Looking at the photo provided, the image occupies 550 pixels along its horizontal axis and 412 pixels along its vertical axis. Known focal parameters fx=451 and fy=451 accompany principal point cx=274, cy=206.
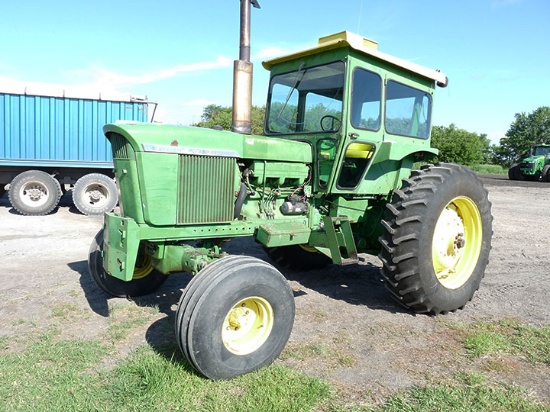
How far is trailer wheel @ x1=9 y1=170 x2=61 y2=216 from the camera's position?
9914 mm

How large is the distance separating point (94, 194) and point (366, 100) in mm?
7917

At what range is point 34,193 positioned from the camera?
33.3 feet

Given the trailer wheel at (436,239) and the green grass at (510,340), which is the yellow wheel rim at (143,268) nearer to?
the trailer wheel at (436,239)

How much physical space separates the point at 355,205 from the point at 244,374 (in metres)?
2.25

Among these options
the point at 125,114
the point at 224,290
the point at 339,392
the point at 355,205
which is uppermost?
the point at 125,114

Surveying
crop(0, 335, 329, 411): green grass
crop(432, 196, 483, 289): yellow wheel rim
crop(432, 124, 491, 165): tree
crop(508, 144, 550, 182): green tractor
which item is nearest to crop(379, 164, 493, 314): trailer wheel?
crop(432, 196, 483, 289): yellow wheel rim

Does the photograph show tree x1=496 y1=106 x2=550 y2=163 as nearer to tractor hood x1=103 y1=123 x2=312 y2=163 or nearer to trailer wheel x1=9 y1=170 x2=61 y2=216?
trailer wheel x1=9 y1=170 x2=61 y2=216

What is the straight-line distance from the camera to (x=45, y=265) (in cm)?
571

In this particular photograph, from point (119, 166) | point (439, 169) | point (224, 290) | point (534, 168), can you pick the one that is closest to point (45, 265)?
point (119, 166)

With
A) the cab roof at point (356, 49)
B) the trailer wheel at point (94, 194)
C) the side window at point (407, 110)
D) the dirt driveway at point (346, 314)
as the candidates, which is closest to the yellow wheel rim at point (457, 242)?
the dirt driveway at point (346, 314)

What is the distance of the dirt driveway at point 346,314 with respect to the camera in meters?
3.13

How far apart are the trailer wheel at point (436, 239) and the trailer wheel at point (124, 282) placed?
2205 millimetres

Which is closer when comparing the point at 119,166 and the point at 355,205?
the point at 119,166

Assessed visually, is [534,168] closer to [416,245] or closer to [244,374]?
[416,245]
